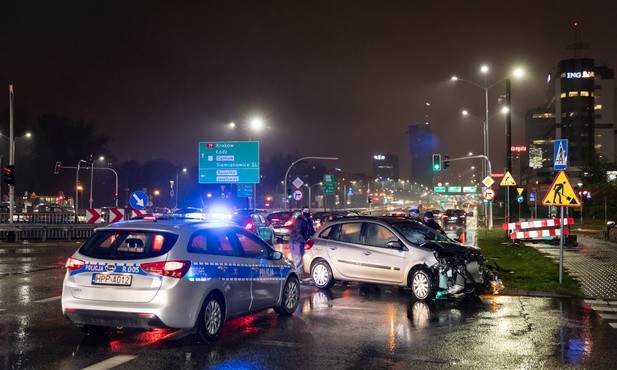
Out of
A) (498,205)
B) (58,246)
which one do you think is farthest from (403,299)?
(498,205)

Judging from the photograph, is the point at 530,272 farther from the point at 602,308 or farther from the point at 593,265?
the point at 602,308

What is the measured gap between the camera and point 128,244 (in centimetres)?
848

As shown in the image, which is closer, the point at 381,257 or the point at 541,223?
the point at 381,257

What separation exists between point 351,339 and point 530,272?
9743mm

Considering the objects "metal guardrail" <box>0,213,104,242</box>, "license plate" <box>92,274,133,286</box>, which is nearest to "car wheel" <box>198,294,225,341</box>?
"license plate" <box>92,274,133,286</box>

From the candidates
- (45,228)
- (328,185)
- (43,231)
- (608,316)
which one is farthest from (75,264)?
(328,185)

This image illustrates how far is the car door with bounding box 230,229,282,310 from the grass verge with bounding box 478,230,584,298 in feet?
21.1

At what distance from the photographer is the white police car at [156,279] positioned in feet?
26.3

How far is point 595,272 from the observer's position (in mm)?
17312

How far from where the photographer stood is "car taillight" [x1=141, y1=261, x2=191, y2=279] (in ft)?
26.4

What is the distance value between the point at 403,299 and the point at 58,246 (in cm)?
2007

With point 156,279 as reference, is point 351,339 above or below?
below

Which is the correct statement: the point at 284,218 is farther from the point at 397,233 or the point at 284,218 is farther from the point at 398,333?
the point at 398,333

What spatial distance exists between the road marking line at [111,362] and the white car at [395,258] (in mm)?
6587
